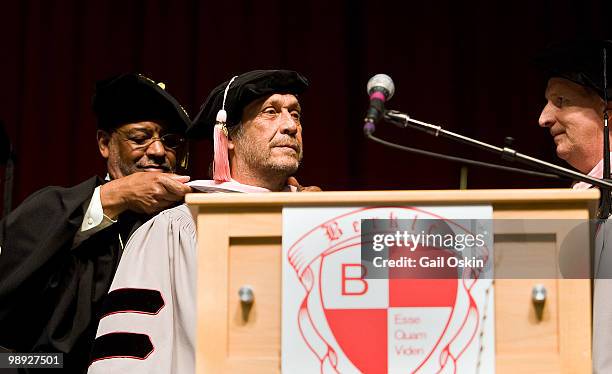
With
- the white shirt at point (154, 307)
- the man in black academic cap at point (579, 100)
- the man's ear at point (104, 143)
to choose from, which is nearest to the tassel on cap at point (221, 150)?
the white shirt at point (154, 307)

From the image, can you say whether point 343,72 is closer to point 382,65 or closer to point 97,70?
point 382,65

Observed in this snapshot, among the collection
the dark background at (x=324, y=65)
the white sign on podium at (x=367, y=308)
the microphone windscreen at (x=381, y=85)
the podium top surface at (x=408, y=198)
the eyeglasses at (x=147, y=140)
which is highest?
the dark background at (x=324, y=65)

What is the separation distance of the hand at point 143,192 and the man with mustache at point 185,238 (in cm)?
13

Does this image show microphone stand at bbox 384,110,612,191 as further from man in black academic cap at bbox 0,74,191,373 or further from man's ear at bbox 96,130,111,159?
man's ear at bbox 96,130,111,159

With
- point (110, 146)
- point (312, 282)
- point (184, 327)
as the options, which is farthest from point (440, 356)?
point (110, 146)

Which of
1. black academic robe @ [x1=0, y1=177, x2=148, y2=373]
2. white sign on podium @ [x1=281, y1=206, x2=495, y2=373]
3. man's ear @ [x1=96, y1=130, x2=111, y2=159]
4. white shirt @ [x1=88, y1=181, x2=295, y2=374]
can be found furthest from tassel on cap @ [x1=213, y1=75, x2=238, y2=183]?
white sign on podium @ [x1=281, y1=206, x2=495, y2=373]

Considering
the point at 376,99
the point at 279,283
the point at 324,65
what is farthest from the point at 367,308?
the point at 324,65

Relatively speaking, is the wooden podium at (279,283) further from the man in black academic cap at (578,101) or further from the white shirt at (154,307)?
the man in black academic cap at (578,101)

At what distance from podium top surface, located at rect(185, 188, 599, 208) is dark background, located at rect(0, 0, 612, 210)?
8.05ft

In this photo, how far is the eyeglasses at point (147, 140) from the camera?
387cm

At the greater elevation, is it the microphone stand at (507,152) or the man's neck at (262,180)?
the man's neck at (262,180)

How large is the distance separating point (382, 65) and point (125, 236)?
169 cm

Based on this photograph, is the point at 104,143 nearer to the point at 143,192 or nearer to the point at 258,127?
the point at 143,192

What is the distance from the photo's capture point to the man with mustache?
8.96ft
